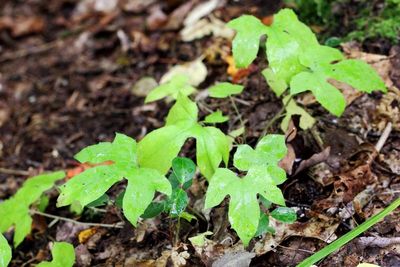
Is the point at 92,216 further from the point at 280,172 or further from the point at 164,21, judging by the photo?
the point at 164,21

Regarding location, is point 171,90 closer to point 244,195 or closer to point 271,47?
point 271,47

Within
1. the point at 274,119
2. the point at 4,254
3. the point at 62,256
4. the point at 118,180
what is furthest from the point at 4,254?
the point at 274,119

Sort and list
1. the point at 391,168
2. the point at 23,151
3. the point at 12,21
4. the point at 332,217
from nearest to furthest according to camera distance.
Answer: the point at 332,217, the point at 391,168, the point at 23,151, the point at 12,21

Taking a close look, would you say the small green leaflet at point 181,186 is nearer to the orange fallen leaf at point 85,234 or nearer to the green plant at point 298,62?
the green plant at point 298,62

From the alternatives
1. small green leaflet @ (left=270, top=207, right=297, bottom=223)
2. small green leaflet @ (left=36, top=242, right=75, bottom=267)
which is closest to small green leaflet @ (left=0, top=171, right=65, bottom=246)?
small green leaflet @ (left=36, top=242, right=75, bottom=267)

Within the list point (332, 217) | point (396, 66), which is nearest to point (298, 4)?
point (396, 66)

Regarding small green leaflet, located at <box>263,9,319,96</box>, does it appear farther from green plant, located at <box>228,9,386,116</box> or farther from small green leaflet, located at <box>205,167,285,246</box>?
small green leaflet, located at <box>205,167,285,246</box>
